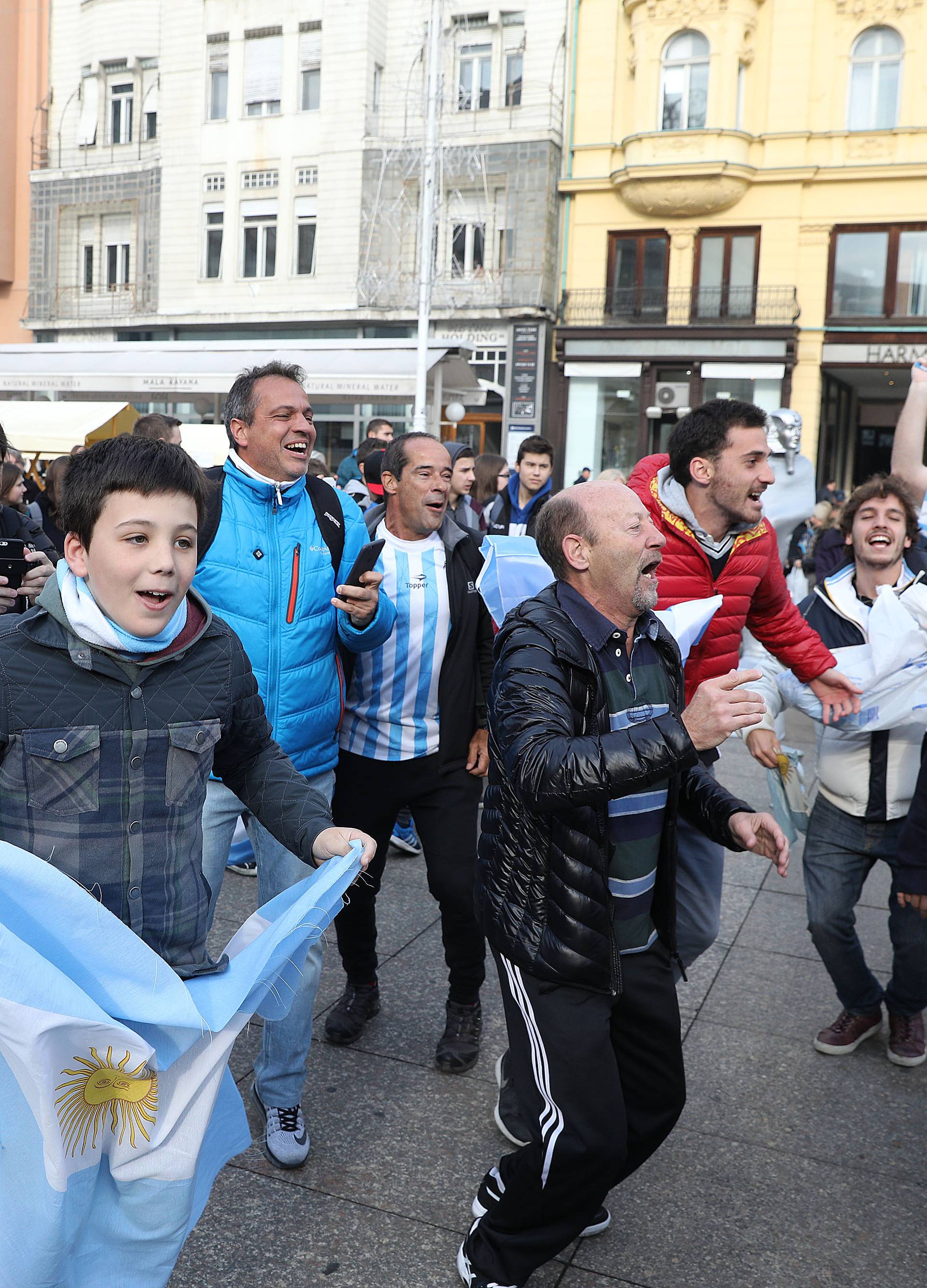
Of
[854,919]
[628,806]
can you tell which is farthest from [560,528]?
[854,919]

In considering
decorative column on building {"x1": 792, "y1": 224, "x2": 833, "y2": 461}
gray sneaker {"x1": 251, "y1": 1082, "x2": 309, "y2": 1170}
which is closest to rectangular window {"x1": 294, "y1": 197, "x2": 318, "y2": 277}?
decorative column on building {"x1": 792, "y1": 224, "x2": 833, "y2": 461}

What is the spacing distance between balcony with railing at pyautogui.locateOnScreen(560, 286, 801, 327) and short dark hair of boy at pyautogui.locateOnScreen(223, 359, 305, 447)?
22292 mm

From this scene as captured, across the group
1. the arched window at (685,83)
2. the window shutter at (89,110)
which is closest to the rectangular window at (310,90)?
the window shutter at (89,110)

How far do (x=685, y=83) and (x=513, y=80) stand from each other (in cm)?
410

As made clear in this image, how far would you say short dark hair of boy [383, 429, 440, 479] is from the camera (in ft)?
12.7

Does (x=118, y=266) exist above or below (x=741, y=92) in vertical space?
below

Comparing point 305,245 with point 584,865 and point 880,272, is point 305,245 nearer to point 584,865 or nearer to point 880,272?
point 880,272

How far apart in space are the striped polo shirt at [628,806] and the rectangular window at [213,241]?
28.2 m

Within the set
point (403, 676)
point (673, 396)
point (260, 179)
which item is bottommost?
point (403, 676)

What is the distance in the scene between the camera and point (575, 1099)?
2.45 meters

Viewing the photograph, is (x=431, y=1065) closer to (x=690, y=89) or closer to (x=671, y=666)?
(x=671, y=666)

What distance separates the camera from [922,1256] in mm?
2834

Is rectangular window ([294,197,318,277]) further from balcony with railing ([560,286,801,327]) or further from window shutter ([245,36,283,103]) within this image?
balcony with railing ([560,286,801,327])

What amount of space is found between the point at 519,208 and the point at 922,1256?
84.9ft
